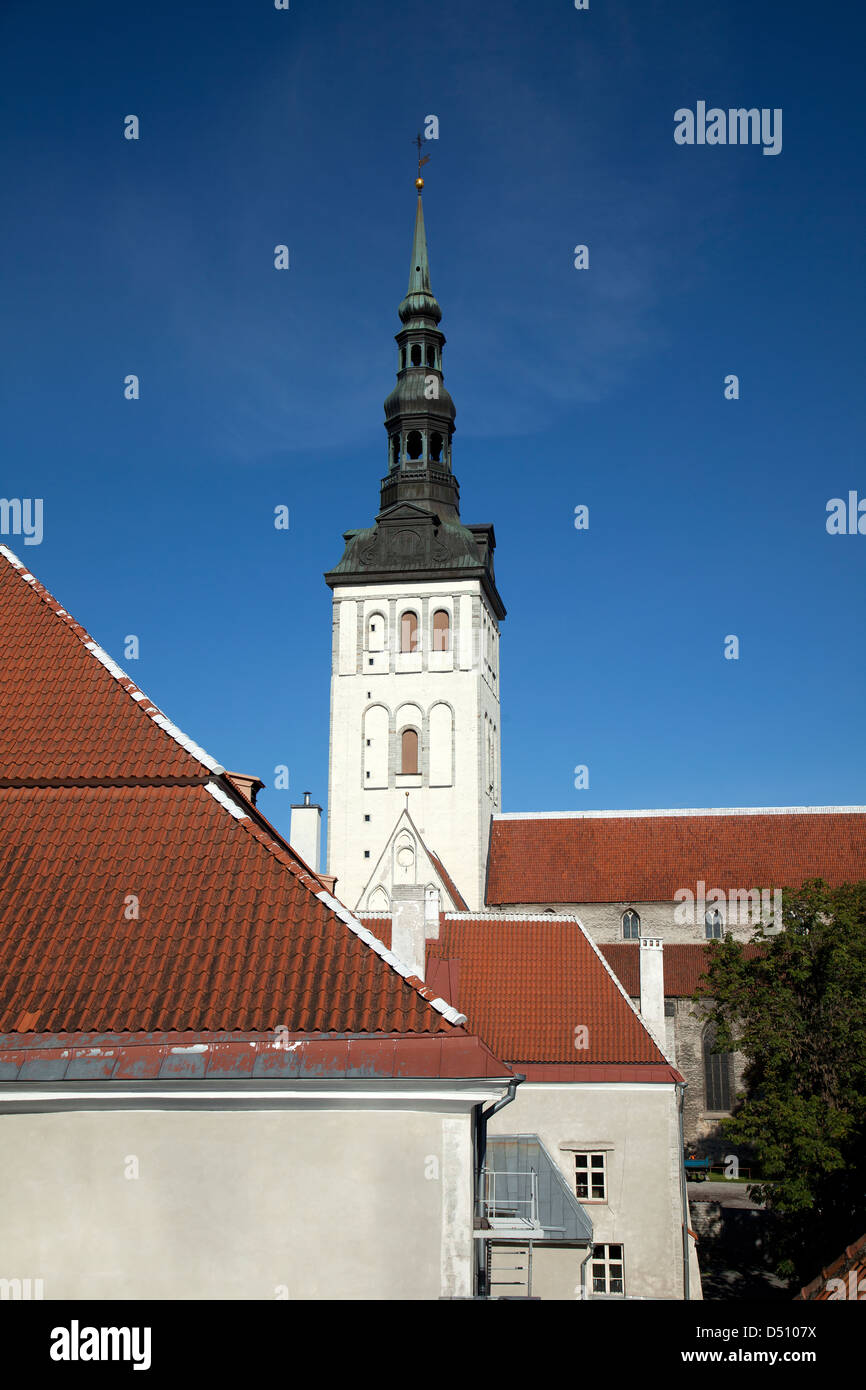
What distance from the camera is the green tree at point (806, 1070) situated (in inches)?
862

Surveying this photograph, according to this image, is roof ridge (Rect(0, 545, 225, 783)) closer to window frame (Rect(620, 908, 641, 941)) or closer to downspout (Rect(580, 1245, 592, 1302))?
downspout (Rect(580, 1245, 592, 1302))

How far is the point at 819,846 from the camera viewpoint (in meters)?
44.5

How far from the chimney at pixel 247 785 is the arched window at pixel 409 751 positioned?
3459 centimetres

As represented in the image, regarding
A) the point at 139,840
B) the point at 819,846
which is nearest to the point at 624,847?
the point at 819,846

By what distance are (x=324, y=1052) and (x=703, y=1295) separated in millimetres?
20803

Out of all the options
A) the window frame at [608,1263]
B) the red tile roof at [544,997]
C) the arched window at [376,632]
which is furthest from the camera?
the arched window at [376,632]

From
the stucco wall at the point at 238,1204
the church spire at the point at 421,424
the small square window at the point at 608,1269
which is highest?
the church spire at the point at 421,424

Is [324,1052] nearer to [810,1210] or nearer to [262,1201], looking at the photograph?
[262,1201]

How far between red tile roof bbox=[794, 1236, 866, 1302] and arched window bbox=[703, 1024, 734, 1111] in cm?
2971

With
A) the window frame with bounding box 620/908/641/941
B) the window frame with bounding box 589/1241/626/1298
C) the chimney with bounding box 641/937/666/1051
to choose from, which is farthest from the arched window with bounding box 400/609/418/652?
the window frame with bounding box 589/1241/626/1298

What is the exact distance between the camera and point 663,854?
4506 centimetres

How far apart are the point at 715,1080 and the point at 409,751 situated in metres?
17.2

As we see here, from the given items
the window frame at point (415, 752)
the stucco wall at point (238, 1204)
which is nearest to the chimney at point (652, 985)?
the stucco wall at point (238, 1204)

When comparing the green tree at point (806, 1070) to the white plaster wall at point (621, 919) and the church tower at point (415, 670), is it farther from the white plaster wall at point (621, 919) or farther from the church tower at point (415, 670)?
the church tower at point (415, 670)
